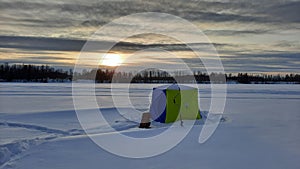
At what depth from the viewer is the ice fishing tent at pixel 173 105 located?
37.0ft

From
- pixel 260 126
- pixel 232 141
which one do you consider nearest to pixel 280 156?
pixel 232 141

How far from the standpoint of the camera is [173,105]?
11422 millimetres

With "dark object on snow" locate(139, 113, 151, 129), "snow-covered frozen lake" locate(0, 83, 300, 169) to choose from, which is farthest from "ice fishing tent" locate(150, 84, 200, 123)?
"snow-covered frozen lake" locate(0, 83, 300, 169)

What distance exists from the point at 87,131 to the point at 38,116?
13.1 feet

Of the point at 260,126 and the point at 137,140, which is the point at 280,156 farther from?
the point at 260,126

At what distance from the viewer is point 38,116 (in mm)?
12172

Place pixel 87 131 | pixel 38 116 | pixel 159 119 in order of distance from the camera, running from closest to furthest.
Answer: pixel 87 131 < pixel 159 119 < pixel 38 116

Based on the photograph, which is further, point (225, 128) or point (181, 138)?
point (225, 128)

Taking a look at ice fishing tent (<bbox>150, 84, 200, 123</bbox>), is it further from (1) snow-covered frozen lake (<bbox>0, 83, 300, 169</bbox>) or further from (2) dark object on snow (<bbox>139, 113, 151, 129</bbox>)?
(1) snow-covered frozen lake (<bbox>0, 83, 300, 169</bbox>)

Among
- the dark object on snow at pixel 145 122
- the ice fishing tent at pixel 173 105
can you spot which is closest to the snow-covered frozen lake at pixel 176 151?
the dark object on snow at pixel 145 122

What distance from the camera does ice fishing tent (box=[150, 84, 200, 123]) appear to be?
37.0ft

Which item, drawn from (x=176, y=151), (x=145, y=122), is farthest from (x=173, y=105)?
(x=176, y=151)

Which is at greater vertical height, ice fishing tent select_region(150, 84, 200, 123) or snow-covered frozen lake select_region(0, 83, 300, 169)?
ice fishing tent select_region(150, 84, 200, 123)

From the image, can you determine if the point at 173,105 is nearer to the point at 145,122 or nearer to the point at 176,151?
the point at 145,122
